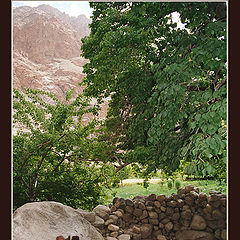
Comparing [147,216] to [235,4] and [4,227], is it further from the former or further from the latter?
[235,4]

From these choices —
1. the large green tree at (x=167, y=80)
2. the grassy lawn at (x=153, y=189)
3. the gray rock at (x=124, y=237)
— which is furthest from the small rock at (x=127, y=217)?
the grassy lawn at (x=153, y=189)

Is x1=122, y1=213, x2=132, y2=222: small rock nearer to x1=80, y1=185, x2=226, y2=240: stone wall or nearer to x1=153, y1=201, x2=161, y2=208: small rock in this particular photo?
x1=80, y1=185, x2=226, y2=240: stone wall

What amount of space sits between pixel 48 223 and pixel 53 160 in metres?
0.81

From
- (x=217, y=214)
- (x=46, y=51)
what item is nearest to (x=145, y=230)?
(x=217, y=214)

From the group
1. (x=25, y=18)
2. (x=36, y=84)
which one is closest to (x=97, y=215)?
(x=36, y=84)

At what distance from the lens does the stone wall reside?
2.43m

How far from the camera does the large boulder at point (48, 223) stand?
1625 mm

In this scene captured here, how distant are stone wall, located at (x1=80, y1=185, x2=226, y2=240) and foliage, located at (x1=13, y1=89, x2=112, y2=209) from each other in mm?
309

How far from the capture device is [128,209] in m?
2.53

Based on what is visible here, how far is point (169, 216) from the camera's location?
8.60ft

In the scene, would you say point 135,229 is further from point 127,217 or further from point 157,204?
point 157,204

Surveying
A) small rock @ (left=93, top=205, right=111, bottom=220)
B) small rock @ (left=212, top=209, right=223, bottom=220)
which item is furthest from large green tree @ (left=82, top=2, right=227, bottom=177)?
small rock @ (left=93, top=205, right=111, bottom=220)

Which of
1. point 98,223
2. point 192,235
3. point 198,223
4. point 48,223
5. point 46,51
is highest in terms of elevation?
point 46,51

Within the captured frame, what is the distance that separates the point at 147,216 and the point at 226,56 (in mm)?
1865
